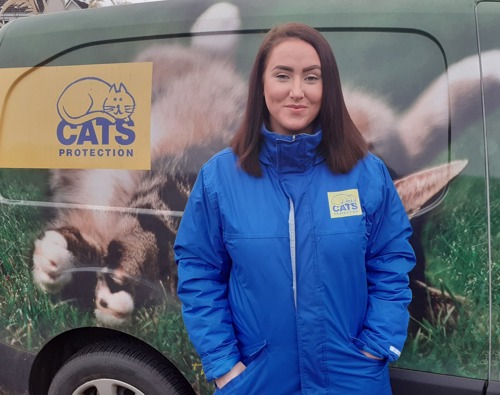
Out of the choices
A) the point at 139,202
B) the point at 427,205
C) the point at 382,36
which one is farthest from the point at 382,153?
the point at 139,202

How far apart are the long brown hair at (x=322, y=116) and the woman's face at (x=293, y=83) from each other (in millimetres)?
18

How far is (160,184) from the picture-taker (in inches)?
76.4

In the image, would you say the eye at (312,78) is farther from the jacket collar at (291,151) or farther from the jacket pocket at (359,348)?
the jacket pocket at (359,348)

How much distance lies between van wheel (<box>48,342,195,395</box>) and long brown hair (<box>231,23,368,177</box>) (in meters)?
1.07

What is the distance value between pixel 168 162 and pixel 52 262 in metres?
0.67

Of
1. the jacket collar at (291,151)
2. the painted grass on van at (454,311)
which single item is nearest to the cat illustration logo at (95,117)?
the painted grass on van at (454,311)

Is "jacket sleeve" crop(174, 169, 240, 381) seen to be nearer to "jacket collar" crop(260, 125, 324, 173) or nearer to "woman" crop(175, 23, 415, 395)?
"woman" crop(175, 23, 415, 395)

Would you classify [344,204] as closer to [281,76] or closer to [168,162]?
[281,76]

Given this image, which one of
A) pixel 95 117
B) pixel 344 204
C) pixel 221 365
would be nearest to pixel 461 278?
pixel 344 204

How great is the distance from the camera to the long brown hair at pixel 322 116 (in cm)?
→ 135

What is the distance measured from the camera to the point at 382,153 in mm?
1713

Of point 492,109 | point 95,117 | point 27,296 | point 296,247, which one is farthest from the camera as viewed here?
point 27,296

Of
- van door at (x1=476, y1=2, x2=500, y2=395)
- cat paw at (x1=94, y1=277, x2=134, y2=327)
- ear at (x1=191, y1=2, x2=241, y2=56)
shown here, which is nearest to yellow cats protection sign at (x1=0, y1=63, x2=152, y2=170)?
ear at (x1=191, y1=2, x2=241, y2=56)

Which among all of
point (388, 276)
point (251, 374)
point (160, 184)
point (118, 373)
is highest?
A: point (160, 184)
